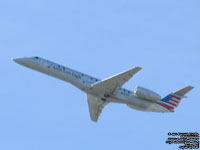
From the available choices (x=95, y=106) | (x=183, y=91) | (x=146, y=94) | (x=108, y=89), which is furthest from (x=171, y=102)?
Result: (x=95, y=106)

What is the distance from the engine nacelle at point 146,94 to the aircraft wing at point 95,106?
3.77 metres

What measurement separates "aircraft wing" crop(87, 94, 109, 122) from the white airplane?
0.13 meters

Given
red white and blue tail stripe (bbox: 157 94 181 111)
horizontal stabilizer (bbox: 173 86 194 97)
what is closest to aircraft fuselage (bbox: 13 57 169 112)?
red white and blue tail stripe (bbox: 157 94 181 111)

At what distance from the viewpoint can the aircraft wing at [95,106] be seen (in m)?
41.7

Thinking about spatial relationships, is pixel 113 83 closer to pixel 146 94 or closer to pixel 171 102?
pixel 146 94

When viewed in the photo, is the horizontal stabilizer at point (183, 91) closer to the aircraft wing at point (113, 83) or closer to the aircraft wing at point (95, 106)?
the aircraft wing at point (113, 83)

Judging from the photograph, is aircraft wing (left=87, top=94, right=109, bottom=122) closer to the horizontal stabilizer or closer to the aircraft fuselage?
the aircraft fuselage

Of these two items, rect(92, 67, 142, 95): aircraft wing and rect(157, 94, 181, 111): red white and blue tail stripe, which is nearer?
rect(92, 67, 142, 95): aircraft wing

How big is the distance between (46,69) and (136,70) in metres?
8.35

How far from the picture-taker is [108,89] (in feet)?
129

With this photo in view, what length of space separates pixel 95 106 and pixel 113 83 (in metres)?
5.56

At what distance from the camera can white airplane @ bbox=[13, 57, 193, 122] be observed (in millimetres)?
38938

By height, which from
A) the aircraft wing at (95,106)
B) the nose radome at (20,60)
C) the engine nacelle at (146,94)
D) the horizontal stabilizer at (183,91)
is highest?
the nose radome at (20,60)

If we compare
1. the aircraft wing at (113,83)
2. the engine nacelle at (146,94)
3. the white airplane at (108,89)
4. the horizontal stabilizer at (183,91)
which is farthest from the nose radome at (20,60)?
the horizontal stabilizer at (183,91)
